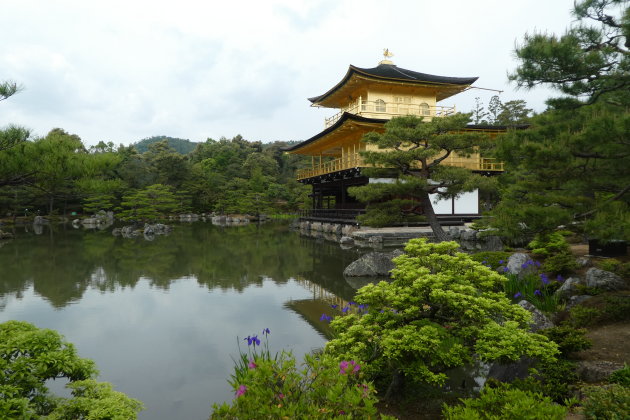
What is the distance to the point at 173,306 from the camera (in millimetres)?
7762

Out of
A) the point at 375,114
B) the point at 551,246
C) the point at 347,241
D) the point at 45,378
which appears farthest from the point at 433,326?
the point at 375,114

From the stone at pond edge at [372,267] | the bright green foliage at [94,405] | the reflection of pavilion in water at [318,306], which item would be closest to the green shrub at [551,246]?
the stone at pond edge at [372,267]

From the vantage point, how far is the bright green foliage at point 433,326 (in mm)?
3348

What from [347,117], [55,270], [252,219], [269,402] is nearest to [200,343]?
[269,402]

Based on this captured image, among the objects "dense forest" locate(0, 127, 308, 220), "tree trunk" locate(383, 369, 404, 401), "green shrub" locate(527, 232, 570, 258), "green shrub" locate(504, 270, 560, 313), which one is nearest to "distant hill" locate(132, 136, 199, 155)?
"dense forest" locate(0, 127, 308, 220)

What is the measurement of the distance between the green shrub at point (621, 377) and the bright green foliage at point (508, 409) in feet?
3.16

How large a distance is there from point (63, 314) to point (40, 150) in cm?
345

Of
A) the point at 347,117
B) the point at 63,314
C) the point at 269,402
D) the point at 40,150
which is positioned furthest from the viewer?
the point at 347,117

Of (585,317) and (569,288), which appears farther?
(569,288)

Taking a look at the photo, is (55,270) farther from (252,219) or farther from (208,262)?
(252,219)

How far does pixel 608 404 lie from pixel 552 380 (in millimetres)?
864

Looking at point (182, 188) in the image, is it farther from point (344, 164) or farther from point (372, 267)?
point (372, 267)

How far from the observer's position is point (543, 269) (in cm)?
749

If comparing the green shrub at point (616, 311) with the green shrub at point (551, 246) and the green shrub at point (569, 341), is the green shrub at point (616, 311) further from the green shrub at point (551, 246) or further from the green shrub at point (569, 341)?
the green shrub at point (551, 246)
